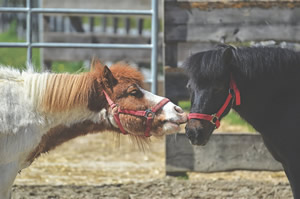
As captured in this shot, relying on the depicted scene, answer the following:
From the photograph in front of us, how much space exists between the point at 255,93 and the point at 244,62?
28cm

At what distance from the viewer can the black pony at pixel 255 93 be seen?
3963mm

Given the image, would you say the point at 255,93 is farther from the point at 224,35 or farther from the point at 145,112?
the point at 224,35

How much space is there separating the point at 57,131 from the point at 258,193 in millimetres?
2509

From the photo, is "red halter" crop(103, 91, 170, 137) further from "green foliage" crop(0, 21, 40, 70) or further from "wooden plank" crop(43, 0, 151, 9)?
"green foliage" crop(0, 21, 40, 70)

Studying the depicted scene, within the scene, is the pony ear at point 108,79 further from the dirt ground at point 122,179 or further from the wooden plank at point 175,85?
the wooden plank at point 175,85

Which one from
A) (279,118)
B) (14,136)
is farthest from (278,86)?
(14,136)

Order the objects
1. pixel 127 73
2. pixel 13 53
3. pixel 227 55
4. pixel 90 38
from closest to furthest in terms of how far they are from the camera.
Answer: pixel 127 73, pixel 227 55, pixel 90 38, pixel 13 53

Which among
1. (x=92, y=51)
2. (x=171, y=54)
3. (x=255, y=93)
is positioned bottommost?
(x=92, y=51)

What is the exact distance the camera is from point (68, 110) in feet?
11.6

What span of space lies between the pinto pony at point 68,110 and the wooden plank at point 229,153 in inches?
88.2

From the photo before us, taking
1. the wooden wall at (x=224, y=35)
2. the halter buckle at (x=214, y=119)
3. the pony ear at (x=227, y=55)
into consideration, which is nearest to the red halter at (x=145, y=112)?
the halter buckle at (x=214, y=119)

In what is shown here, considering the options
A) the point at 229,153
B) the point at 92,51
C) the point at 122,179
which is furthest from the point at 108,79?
the point at 92,51

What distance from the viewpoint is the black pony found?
396 cm

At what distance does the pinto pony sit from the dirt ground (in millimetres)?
344
